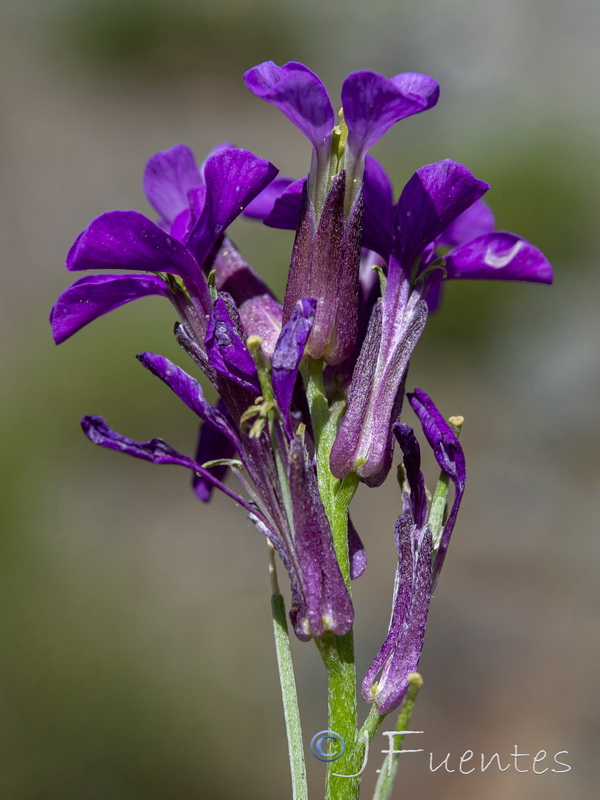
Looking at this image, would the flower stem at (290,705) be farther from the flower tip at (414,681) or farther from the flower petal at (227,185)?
the flower petal at (227,185)

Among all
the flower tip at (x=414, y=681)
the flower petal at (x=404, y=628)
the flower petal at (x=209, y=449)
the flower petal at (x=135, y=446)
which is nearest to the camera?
the flower tip at (x=414, y=681)

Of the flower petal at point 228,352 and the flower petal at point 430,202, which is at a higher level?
the flower petal at point 430,202

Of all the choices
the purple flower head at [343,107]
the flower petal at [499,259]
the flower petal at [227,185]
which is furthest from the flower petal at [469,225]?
the flower petal at [227,185]

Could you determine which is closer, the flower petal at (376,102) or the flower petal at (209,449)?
the flower petal at (376,102)

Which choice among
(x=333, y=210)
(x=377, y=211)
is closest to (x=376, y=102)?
(x=333, y=210)

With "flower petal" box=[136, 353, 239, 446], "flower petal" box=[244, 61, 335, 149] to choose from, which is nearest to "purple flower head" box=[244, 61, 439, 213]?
"flower petal" box=[244, 61, 335, 149]

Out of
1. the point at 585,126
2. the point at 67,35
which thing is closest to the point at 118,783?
the point at 585,126
